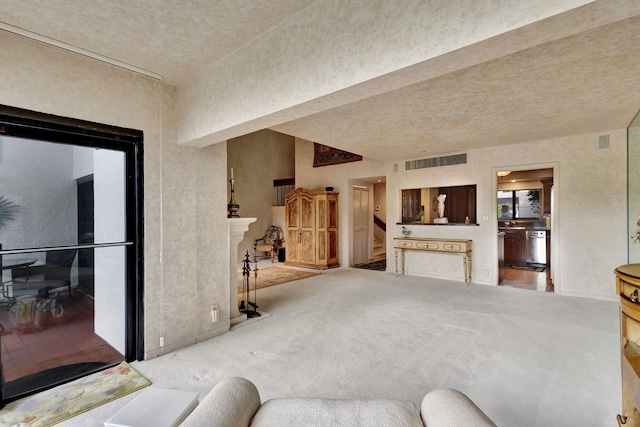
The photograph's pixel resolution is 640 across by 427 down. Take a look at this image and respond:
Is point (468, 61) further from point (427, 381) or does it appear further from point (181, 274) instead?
point (181, 274)

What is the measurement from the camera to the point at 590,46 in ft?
7.37

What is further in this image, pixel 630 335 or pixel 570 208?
pixel 570 208

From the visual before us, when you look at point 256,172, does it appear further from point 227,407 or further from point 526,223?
point 227,407

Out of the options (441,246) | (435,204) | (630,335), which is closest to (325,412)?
(630,335)

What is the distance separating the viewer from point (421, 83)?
284cm

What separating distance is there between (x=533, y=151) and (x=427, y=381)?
470cm

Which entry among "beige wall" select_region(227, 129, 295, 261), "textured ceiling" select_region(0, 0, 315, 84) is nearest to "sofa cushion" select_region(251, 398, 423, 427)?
"textured ceiling" select_region(0, 0, 315, 84)

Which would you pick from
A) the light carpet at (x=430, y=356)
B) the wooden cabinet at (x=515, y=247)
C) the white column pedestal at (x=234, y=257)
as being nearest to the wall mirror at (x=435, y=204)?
the wooden cabinet at (x=515, y=247)

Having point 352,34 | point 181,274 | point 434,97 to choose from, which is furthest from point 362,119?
point 181,274

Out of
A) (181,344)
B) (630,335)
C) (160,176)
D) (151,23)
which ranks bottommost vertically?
(181,344)

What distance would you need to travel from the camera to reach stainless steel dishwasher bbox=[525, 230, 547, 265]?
6.88 m

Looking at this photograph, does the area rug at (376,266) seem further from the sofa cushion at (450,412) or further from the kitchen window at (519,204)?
the sofa cushion at (450,412)

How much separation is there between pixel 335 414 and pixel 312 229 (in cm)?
619

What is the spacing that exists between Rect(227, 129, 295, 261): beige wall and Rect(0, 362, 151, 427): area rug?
636cm
